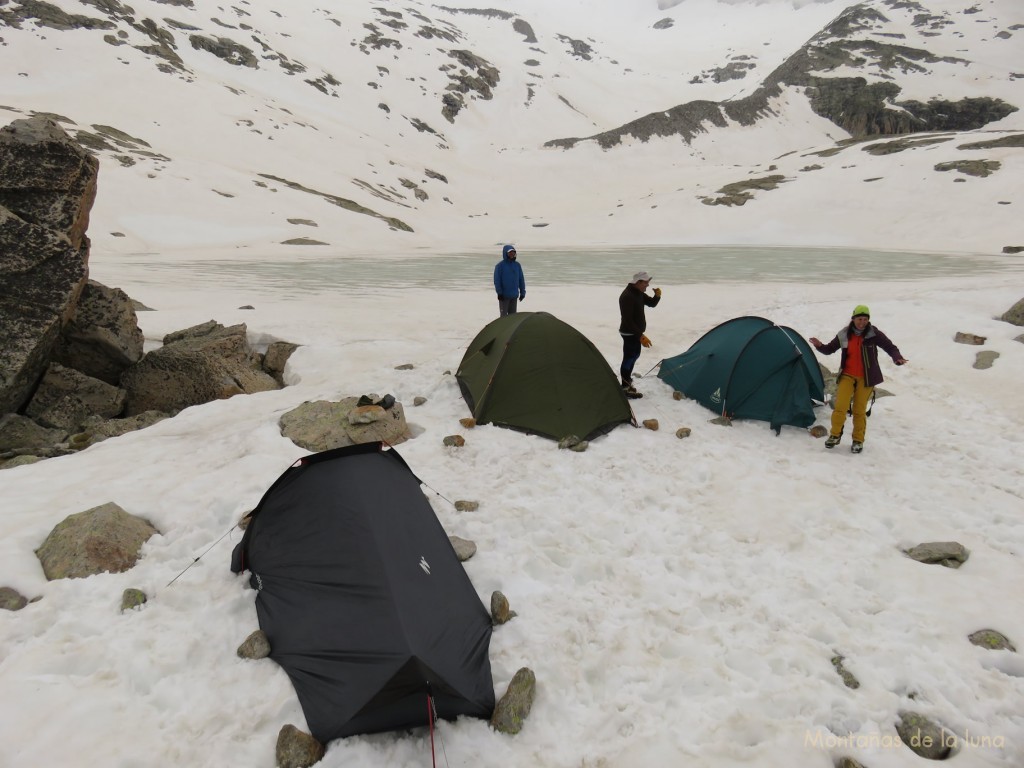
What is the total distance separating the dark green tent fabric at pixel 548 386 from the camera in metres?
8.67

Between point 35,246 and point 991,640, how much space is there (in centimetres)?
1321

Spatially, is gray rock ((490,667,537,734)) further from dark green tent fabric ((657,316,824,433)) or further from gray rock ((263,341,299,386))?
gray rock ((263,341,299,386))

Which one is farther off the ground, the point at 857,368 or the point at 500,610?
the point at 857,368

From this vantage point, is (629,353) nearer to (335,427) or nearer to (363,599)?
(335,427)

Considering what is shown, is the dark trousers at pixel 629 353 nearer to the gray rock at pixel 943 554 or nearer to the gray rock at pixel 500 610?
the gray rock at pixel 943 554

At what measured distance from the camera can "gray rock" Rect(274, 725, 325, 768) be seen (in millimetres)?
3722

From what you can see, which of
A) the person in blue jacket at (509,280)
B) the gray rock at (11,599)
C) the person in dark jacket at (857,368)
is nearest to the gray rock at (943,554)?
the person in dark jacket at (857,368)

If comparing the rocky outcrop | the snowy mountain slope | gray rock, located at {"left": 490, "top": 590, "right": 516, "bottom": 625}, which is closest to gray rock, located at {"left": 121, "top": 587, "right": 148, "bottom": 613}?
gray rock, located at {"left": 490, "top": 590, "right": 516, "bottom": 625}

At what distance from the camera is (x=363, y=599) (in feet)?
14.1

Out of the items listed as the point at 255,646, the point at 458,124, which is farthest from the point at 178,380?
the point at 458,124

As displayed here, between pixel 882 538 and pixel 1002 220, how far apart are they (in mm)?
56847

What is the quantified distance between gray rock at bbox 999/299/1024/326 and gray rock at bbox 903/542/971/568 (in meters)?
10.3

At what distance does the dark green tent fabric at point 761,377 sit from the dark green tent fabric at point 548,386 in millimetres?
1949

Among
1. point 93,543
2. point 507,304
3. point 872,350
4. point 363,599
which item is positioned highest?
point 507,304
